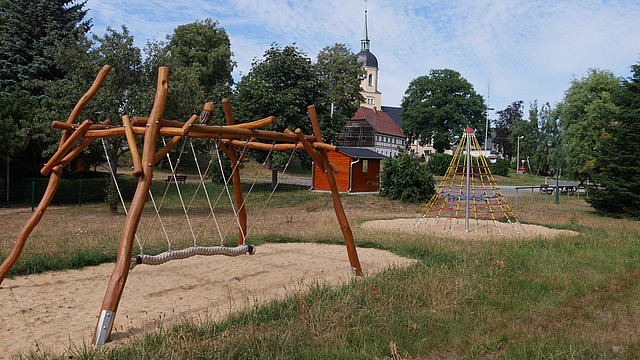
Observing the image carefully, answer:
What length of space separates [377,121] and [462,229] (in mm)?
58963

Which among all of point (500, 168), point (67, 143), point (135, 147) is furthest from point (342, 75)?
point (135, 147)

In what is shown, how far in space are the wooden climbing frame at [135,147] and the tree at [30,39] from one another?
17.1 meters

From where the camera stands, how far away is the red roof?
68.2 m

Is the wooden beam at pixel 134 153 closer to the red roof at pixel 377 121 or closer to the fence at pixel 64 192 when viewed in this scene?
the fence at pixel 64 192

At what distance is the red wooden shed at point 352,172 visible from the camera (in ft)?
80.6

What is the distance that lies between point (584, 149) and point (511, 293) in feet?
78.9

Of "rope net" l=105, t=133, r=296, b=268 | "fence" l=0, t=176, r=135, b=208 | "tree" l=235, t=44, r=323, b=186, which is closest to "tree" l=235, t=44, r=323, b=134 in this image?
"tree" l=235, t=44, r=323, b=186

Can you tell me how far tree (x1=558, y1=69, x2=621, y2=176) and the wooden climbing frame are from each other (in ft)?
75.3

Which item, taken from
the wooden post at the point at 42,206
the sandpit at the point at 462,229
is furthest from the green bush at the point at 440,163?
the wooden post at the point at 42,206

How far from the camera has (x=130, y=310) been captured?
5062 mm

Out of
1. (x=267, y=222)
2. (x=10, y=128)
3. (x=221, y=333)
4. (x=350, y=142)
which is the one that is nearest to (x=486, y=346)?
(x=221, y=333)

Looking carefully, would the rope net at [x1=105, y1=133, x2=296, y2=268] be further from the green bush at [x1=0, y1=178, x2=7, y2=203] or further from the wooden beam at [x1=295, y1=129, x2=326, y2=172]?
the green bush at [x1=0, y1=178, x2=7, y2=203]

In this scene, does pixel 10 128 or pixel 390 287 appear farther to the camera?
pixel 10 128

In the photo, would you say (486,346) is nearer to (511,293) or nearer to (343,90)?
(511,293)
